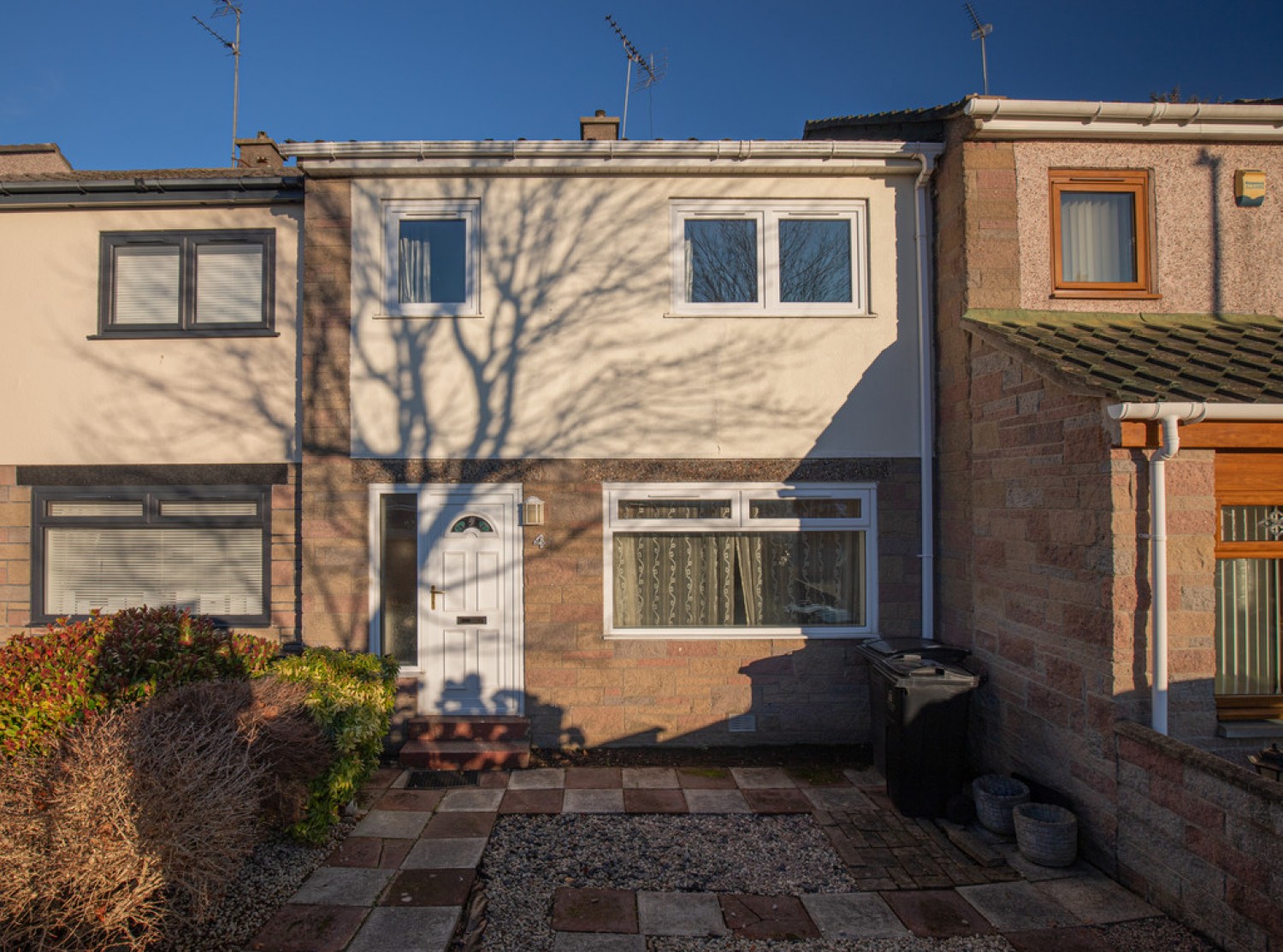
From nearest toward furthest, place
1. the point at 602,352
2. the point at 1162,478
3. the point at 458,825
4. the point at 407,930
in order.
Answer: the point at 407,930 < the point at 1162,478 < the point at 458,825 < the point at 602,352

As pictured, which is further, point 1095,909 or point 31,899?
point 1095,909

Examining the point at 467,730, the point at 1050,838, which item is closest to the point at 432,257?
the point at 467,730

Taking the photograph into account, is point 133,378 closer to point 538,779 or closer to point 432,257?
point 432,257

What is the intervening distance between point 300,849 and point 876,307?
21.4 ft

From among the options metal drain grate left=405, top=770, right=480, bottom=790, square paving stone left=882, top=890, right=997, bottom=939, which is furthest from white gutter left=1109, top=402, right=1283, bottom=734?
metal drain grate left=405, top=770, right=480, bottom=790

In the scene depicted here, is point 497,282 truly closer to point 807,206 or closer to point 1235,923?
point 807,206

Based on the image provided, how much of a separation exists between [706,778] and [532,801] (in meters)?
1.50

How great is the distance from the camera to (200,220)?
705cm

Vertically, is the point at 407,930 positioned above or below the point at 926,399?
below

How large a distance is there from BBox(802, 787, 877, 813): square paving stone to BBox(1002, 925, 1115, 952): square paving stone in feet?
5.38

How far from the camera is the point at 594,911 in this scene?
13.5 ft

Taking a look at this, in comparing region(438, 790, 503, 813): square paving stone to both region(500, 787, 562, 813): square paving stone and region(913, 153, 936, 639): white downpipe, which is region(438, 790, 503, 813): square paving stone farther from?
region(913, 153, 936, 639): white downpipe

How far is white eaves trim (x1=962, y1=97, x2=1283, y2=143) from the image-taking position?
243 inches

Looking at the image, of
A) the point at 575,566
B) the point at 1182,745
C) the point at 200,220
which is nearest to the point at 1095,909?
the point at 1182,745
